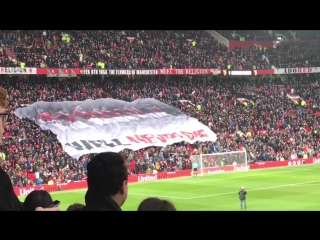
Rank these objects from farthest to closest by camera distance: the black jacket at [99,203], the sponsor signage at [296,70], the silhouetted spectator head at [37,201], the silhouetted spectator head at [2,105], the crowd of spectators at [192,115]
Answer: the sponsor signage at [296,70] → the crowd of spectators at [192,115] → the silhouetted spectator head at [37,201] → the silhouetted spectator head at [2,105] → the black jacket at [99,203]

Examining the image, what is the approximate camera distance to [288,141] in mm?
32344

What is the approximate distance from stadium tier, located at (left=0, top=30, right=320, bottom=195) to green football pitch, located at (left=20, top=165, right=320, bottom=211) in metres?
1.92

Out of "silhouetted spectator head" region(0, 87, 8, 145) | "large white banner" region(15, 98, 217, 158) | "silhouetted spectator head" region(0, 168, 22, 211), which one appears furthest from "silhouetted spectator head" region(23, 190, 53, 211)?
"large white banner" region(15, 98, 217, 158)

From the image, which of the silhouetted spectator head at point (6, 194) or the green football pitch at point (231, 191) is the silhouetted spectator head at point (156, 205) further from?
the green football pitch at point (231, 191)

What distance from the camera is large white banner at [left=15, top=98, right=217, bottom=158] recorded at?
2698 cm

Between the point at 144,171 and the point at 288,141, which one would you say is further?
the point at 288,141

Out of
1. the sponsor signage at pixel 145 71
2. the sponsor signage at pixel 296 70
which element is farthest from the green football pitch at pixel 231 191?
the sponsor signage at pixel 296 70

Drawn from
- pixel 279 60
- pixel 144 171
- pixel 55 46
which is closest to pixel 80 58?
pixel 55 46

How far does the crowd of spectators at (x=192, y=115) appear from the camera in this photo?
23.7 meters

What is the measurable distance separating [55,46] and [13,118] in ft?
25.4

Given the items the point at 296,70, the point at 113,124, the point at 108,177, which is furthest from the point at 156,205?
the point at 296,70

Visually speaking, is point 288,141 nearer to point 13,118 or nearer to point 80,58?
point 80,58

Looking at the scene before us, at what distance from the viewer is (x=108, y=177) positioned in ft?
7.36
